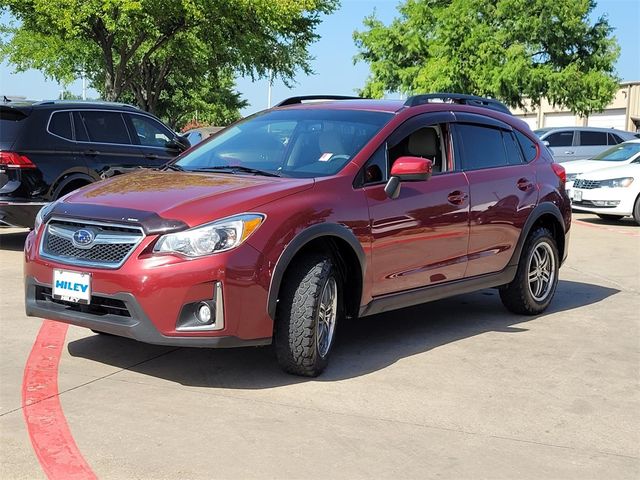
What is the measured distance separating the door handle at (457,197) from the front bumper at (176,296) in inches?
76.1

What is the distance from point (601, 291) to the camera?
852cm

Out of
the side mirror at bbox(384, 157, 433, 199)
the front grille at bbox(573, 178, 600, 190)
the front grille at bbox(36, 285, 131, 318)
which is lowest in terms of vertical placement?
the front grille at bbox(573, 178, 600, 190)

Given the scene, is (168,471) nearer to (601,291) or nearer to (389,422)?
(389,422)

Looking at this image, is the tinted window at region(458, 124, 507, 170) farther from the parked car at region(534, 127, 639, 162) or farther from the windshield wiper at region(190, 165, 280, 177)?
the parked car at region(534, 127, 639, 162)

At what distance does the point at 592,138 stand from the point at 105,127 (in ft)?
49.8

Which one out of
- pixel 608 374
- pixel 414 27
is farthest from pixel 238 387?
pixel 414 27

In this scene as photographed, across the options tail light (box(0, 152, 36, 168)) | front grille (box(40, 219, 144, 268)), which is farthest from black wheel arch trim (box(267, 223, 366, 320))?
tail light (box(0, 152, 36, 168))

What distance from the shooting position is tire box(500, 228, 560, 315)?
6957mm

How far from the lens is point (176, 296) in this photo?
4469mm

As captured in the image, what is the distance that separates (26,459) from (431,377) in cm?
250

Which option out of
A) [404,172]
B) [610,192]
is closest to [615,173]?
[610,192]

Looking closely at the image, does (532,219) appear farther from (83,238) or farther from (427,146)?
(83,238)

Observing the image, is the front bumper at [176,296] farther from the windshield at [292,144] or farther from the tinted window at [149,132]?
the tinted window at [149,132]

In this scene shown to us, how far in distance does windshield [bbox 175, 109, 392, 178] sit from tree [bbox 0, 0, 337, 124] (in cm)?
1891
